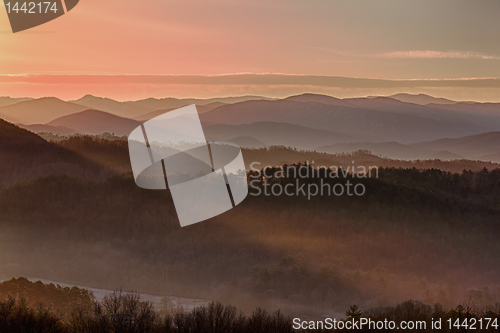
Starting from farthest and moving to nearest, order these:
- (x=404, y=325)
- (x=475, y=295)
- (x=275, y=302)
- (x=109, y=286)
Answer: (x=109, y=286), (x=275, y=302), (x=475, y=295), (x=404, y=325)

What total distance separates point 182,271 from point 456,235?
3946 inches

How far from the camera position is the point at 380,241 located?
191 metres

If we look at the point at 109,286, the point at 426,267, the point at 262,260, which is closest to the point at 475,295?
the point at 426,267

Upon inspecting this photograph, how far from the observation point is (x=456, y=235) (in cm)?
19375

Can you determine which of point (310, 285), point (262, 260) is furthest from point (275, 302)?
point (262, 260)

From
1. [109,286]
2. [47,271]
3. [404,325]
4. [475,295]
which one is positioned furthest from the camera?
[47,271]

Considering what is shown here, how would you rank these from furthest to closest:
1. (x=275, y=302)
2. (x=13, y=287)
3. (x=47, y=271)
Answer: (x=47, y=271) < (x=275, y=302) < (x=13, y=287)

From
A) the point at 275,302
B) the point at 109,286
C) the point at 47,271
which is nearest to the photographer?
the point at 275,302

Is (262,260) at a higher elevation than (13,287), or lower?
lower

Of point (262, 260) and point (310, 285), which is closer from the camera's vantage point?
point (310, 285)

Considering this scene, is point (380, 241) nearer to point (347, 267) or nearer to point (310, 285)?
point (347, 267)

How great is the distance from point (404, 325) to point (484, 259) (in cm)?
11112

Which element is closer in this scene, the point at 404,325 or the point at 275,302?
the point at 404,325

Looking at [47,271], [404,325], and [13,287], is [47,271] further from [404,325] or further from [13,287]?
[404,325]
